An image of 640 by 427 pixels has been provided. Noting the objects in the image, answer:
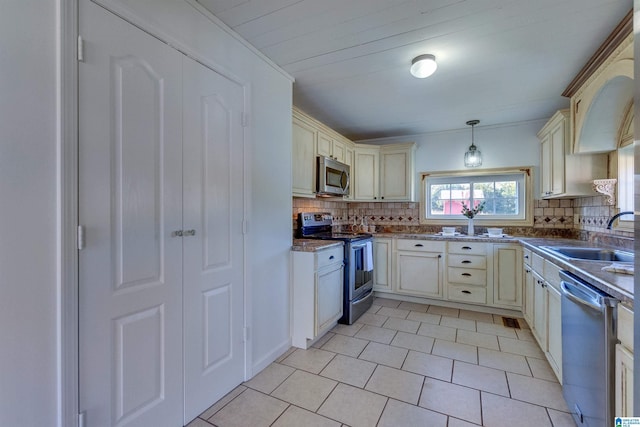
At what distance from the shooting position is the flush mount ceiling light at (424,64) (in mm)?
2127

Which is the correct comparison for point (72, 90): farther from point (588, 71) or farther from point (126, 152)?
point (588, 71)

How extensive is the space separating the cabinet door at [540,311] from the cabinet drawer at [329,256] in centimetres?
172

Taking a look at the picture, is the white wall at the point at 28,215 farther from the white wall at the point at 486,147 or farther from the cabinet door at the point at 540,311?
the white wall at the point at 486,147

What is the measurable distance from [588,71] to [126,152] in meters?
3.25

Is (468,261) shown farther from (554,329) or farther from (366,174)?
(366,174)

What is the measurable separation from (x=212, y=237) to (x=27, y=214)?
0.86 meters

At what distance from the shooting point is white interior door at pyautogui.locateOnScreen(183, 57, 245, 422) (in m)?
1.63

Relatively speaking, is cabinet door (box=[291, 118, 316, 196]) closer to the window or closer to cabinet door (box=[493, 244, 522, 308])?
the window

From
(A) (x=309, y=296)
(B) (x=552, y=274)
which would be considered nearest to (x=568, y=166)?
(B) (x=552, y=274)

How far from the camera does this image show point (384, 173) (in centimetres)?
418

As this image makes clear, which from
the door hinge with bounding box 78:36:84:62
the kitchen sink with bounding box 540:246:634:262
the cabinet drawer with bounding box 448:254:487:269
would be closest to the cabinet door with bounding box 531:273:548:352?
the kitchen sink with bounding box 540:246:634:262

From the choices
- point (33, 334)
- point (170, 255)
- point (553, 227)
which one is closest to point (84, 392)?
point (33, 334)

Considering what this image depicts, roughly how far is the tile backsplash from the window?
0.13 metres

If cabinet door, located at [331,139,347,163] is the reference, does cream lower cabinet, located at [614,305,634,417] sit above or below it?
Result: below
